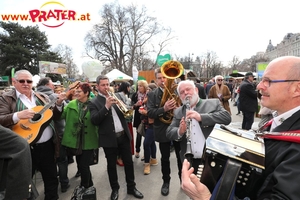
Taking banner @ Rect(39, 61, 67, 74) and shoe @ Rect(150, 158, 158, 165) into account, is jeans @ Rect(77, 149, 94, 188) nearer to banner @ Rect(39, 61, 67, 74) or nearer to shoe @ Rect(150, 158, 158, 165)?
shoe @ Rect(150, 158, 158, 165)

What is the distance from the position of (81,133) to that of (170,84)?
170 centimetres

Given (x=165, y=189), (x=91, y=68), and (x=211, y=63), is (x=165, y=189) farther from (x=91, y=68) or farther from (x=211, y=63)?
(x=211, y=63)

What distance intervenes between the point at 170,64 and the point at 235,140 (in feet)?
7.88

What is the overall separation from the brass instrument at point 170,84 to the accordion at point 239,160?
2126 millimetres

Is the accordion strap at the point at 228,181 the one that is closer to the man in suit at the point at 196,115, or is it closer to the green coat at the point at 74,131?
the man in suit at the point at 196,115

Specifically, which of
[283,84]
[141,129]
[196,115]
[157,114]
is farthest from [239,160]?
[141,129]

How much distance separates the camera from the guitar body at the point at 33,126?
261cm

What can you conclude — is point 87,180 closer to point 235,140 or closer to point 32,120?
point 32,120

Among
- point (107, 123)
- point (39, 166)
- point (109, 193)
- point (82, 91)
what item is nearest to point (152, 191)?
point (109, 193)

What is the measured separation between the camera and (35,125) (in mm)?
2732

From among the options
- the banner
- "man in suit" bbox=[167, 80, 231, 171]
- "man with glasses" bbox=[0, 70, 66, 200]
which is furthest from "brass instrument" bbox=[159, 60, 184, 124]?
the banner

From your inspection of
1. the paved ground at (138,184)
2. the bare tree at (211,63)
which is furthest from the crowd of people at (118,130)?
the bare tree at (211,63)

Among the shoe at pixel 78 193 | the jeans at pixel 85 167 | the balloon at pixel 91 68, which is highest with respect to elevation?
the balloon at pixel 91 68

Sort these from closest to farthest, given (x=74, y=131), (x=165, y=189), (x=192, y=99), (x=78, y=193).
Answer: (x=192, y=99), (x=78, y=193), (x=74, y=131), (x=165, y=189)
